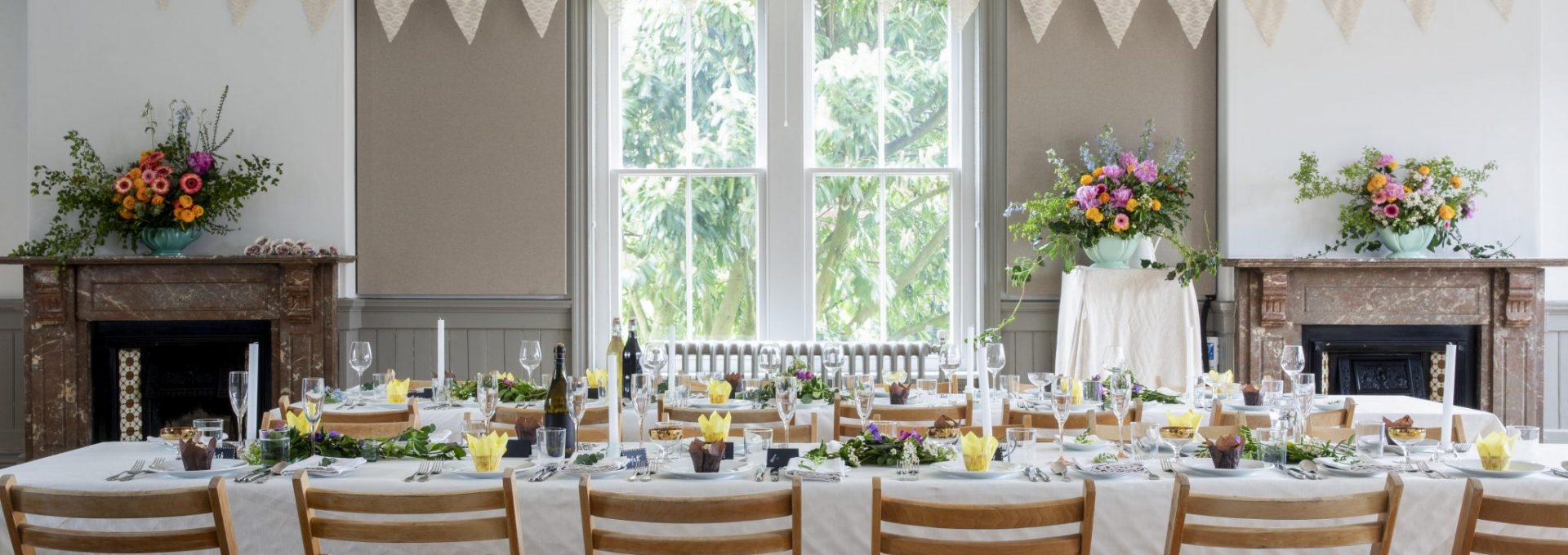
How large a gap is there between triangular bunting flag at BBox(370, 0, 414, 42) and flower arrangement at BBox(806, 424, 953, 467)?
14.9 ft

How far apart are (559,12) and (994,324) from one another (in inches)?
118

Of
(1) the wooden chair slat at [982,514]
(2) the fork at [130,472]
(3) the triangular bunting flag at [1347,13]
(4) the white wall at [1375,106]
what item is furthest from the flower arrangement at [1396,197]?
(2) the fork at [130,472]

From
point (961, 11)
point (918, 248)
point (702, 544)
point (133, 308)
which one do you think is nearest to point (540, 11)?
point (961, 11)

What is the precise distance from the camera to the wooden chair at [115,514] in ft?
8.57

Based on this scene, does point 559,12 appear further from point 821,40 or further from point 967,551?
point 967,551

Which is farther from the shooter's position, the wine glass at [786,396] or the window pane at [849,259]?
the window pane at [849,259]

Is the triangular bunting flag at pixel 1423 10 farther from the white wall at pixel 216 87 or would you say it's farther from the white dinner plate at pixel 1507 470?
the white wall at pixel 216 87

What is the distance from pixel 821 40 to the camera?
7.06 metres

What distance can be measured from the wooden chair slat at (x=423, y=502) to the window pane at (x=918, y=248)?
15.4 feet

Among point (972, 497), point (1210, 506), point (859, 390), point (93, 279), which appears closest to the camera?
point (1210, 506)

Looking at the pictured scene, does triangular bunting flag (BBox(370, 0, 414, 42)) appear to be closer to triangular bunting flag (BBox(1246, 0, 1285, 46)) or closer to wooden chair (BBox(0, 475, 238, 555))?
wooden chair (BBox(0, 475, 238, 555))

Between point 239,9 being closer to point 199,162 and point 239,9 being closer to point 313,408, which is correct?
point 199,162

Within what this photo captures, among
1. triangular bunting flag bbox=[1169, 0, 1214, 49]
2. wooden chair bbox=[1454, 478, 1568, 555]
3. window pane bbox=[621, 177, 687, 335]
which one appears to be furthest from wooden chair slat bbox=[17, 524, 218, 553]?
triangular bunting flag bbox=[1169, 0, 1214, 49]

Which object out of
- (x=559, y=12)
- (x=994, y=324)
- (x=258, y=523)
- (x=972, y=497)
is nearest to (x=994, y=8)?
(x=994, y=324)
